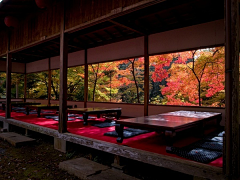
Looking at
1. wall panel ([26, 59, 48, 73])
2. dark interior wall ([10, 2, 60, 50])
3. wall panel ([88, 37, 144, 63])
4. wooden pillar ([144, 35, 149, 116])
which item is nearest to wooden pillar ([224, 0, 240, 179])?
dark interior wall ([10, 2, 60, 50])

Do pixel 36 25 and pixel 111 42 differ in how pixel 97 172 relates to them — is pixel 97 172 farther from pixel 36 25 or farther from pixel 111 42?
pixel 111 42

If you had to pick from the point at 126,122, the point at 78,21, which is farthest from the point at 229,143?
the point at 78,21

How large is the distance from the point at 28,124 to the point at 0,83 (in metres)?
12.9

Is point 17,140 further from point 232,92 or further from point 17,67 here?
point 17,67

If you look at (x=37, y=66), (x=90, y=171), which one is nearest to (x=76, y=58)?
(x=37, y=66)

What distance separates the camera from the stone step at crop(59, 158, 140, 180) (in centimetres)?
285

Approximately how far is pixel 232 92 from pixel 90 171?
223cm

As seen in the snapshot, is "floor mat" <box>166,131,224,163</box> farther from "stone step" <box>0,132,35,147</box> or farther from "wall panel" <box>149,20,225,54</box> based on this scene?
"stone step" <box>0,132,35,147</box>

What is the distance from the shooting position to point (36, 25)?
17.8 feet

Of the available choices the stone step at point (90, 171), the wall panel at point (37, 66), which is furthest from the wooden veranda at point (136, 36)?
the wall panel at point (37, 66)

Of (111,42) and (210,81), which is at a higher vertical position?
(111,42)

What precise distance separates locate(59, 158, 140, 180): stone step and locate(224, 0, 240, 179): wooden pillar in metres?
1.31

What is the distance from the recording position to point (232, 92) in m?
2.09

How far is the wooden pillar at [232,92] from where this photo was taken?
6.84 feet
